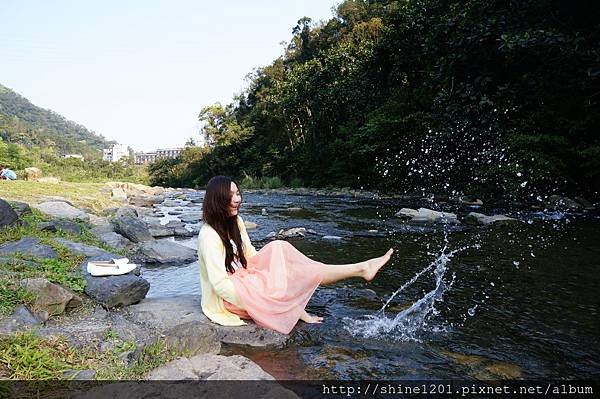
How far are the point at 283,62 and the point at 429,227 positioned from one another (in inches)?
1600

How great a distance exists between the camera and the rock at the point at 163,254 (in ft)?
20.7

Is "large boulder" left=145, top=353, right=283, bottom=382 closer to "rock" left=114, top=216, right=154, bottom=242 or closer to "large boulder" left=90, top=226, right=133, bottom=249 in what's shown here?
"large boulder" left=90, top=226, right=133, bottom=249

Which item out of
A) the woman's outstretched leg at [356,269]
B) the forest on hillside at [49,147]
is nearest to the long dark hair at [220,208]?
the woman's outstretched leg at [356,269]

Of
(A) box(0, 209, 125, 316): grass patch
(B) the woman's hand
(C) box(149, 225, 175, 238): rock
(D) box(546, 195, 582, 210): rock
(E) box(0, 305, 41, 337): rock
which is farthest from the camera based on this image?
(D) box(546, 195, 582, 210): rock

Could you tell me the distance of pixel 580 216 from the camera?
10516 mm

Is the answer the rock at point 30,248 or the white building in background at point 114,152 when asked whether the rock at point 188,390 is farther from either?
the white building in background at point 114,152

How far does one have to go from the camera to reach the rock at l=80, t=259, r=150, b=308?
12.5 ft

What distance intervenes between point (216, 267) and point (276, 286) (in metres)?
0.55

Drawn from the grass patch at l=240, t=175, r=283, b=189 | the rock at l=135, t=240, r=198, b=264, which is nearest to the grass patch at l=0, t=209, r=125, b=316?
the rock at l=135, t=240, r=198, b=264

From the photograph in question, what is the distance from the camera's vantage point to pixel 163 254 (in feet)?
21.0

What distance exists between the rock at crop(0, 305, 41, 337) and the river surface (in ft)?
4.89

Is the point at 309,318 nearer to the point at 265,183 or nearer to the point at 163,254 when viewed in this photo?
the point at 163,254

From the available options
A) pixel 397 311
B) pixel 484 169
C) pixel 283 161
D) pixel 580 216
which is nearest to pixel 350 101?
pixel 283 161

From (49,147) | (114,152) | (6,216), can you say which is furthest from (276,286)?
(114,152)
